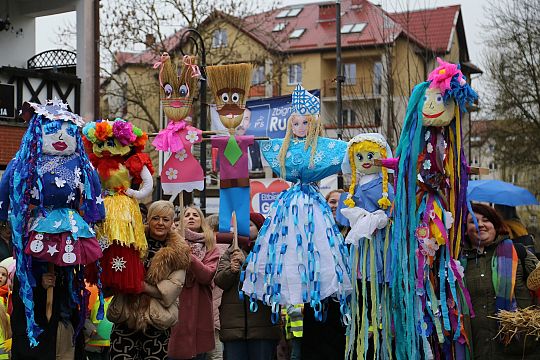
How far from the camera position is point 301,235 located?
595cm

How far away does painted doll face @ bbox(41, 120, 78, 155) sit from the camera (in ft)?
19.2

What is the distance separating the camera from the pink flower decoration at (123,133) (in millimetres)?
6301

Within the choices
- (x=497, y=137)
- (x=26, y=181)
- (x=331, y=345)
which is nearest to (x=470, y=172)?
(x=331, y=345)

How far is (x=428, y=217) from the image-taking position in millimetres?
5898

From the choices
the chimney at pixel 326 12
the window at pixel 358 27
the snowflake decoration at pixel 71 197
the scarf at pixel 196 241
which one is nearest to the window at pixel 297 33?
the chimney at pixel 326 12

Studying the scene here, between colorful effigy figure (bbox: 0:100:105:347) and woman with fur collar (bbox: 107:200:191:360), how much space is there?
1.19 feet

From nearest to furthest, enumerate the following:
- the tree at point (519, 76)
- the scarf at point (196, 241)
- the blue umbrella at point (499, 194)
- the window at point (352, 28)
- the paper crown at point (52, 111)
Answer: the paper crown at point (52, 111) → the scarf at point (196, 241) → the blue umbrella at point (499, 194) → the tree at point (519, 76) → the window at point (352, 28)

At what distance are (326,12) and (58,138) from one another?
35.6m

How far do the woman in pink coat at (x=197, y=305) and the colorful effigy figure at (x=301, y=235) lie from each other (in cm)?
72

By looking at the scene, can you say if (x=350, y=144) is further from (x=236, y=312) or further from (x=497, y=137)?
(x=497, y=137)

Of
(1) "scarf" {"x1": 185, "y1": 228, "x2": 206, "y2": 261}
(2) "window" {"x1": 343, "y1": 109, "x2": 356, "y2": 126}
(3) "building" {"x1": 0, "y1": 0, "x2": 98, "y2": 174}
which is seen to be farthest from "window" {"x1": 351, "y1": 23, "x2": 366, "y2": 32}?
(1) "scarf" {"x1": 185, "y1": 228, "x2": 206, "y2": 261}

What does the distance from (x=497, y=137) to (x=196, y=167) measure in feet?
63.1

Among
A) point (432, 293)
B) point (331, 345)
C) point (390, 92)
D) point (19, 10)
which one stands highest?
point (19, 10)

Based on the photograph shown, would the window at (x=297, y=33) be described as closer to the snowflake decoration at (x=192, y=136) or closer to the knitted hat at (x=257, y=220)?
the knitted hat at (x=257, y=220)
